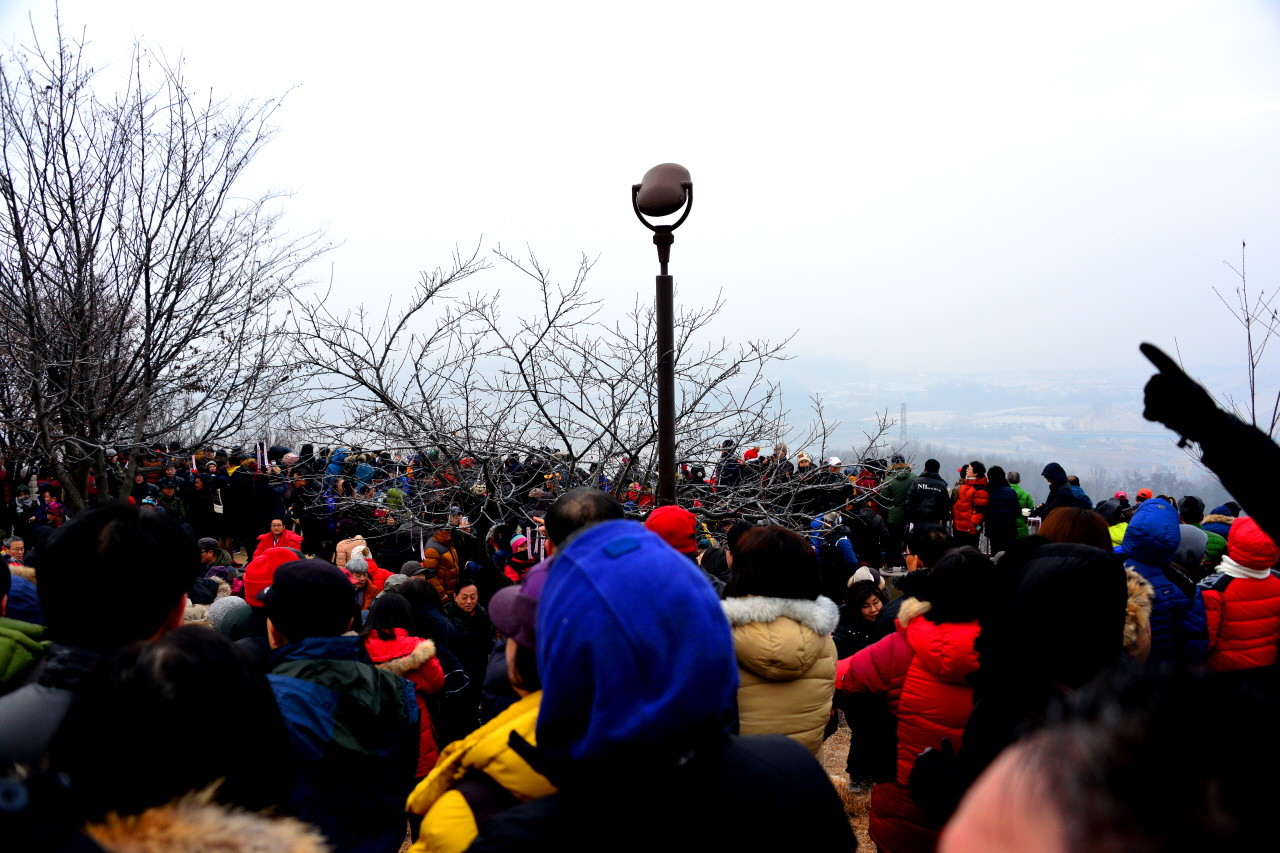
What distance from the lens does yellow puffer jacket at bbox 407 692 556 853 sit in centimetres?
139

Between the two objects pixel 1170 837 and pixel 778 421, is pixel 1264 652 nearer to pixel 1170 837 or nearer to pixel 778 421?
pixel 778 421

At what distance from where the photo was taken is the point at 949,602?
3066 mm

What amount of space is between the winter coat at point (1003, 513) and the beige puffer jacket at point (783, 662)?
369 inches

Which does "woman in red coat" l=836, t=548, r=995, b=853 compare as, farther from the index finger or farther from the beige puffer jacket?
the index finger

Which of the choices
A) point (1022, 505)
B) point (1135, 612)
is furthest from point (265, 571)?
point (1022, 505)

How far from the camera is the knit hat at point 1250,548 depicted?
4320 mm

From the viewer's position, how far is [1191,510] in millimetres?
7777

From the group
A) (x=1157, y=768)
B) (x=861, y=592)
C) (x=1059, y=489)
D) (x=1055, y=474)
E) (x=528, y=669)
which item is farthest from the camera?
(x=1055, y=474)

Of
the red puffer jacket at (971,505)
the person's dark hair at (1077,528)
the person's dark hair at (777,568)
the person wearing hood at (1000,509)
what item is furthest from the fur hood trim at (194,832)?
the red puffer jacket at (971,505)

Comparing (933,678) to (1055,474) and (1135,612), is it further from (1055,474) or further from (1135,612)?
(1055,474)

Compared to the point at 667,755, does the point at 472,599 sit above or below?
below

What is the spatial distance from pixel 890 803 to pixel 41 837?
123 inches

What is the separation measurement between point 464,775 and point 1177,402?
69.8 inches

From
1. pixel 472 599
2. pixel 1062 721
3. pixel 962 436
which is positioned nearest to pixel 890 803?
pixel 1062 721
